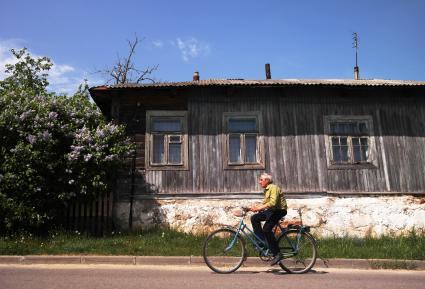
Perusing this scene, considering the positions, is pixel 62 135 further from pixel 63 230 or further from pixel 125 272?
pixel 125 272

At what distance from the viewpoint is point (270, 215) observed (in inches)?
294

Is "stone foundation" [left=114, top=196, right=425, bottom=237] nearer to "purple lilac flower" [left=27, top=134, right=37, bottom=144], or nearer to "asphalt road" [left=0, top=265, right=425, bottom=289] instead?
"purple lilac flower" [left=27, top=134, right=37, bottom=144]

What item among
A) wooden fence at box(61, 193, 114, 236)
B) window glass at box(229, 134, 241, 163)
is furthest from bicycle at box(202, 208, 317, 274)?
wooden fence at box(61, 193, 114, 236)

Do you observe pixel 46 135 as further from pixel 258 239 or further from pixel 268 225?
pixel 268 225

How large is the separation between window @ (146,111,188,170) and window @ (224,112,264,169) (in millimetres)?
1359

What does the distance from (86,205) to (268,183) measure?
6253 mm

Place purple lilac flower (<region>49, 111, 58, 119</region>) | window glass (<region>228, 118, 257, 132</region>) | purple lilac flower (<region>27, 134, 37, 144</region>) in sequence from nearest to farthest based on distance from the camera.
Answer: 1. purple lilac flower (<region>27, 134, 37, 144</region>)
2. purple lilac flower (<region>49, 111, 58, 119</region>)
3. window glass (<region>228, 118, 257, 132</region>)

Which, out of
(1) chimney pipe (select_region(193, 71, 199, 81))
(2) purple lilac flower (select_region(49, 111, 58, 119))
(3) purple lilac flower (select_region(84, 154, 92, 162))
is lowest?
(3) purple lilac flower (select_region(84, 154, 92, 162))

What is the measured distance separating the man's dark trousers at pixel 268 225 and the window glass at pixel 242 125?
18.0ft

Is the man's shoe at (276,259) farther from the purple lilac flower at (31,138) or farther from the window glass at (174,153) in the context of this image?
the purple lilac flower at (31,138)

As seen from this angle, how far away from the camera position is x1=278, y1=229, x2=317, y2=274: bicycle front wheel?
750 cm

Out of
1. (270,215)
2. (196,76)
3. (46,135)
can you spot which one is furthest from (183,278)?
(196,76)

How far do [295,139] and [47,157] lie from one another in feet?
24.2

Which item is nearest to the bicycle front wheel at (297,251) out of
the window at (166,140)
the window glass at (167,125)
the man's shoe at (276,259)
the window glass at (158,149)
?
the man's shoe at (276,259)
